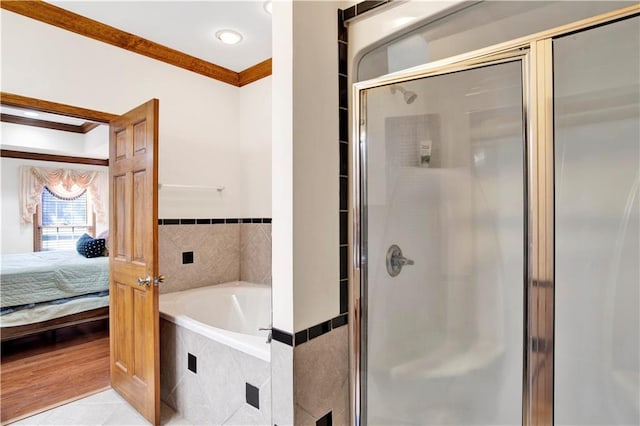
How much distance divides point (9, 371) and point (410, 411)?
10.3 ft

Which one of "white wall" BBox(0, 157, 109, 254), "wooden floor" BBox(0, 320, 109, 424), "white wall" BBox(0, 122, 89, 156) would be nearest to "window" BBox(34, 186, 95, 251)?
"white wall" BBox(0, 157, 109, 254)

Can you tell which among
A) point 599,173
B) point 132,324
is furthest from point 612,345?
point 132,324

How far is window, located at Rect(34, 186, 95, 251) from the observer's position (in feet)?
20.1

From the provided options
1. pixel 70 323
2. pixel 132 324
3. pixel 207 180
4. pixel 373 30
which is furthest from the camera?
pixel 70 323

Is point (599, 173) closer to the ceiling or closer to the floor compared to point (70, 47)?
closer to the floor

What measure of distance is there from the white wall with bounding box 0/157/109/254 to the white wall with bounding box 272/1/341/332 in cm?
648

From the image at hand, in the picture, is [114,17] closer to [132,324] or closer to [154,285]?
[154,285]

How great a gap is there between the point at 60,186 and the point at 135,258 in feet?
17.5

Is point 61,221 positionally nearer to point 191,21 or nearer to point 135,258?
point 135,258

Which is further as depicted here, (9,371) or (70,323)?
(70,323)

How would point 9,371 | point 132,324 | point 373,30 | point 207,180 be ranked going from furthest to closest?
point 207,180 < point 9,371 < point 132,324 < point 373,30

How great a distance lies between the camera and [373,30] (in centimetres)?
147

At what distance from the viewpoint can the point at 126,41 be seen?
8.13 ft

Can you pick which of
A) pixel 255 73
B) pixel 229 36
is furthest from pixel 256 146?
pixel 229 36
